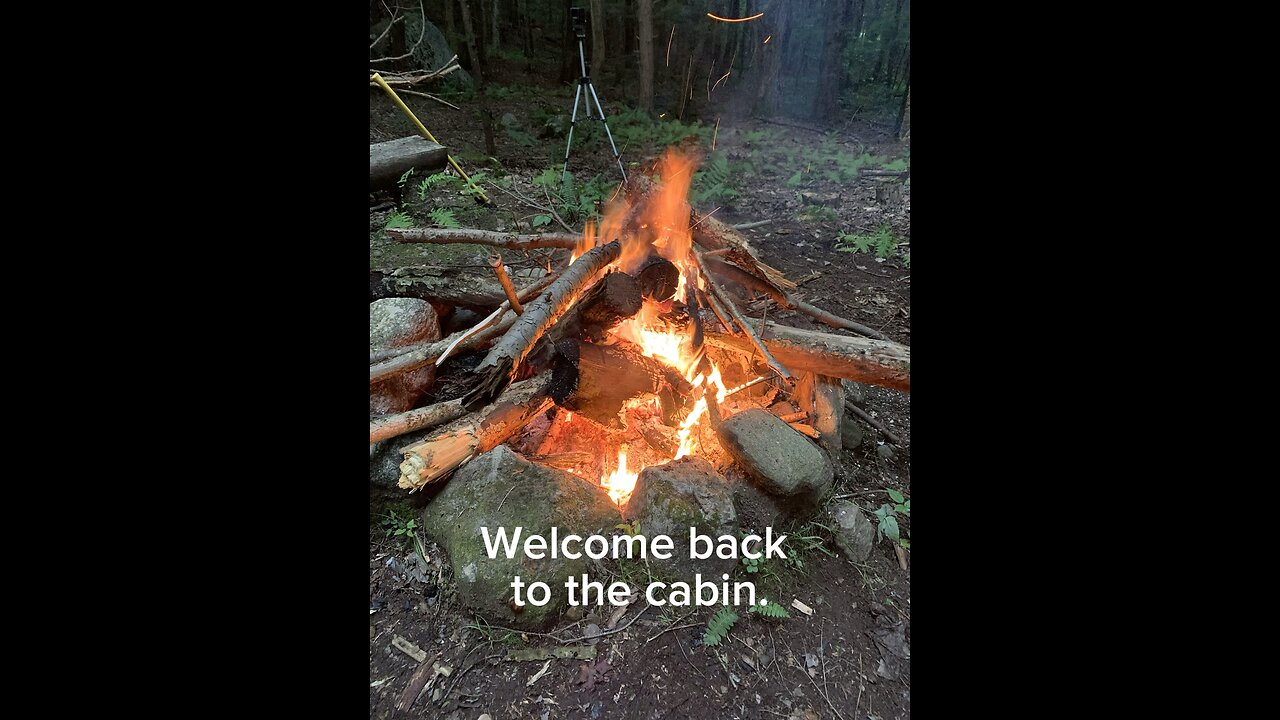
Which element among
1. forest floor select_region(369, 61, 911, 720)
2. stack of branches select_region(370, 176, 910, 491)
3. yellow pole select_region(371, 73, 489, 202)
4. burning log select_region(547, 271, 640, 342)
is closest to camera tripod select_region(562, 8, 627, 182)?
forest floor select_region(369, 61, 911, 720)

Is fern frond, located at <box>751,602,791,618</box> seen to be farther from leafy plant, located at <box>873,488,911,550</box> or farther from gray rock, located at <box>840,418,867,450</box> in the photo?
gray rock, located at <box>840,418,867,450</box>

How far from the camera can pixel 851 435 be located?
3.10m

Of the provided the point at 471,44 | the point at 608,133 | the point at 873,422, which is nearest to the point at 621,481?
the point at 873,422

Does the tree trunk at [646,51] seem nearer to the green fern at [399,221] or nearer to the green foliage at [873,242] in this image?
the green fern at [399,221]

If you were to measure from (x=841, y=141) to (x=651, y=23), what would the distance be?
2283 millimetres

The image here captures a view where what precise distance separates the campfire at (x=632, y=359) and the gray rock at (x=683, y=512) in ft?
0.72

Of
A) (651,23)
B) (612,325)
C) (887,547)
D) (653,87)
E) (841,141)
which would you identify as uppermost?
(651,23)

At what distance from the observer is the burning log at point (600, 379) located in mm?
2615

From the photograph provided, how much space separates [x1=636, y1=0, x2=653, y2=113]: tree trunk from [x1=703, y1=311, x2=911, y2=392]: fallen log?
1.94 metres

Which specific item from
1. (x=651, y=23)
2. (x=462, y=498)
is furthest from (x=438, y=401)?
(x=651, y=23)

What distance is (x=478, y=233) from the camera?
3391 mm

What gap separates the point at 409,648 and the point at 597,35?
365 cm

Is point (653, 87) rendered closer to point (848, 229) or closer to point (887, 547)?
point (848, 229)

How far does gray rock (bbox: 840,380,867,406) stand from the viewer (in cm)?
342
